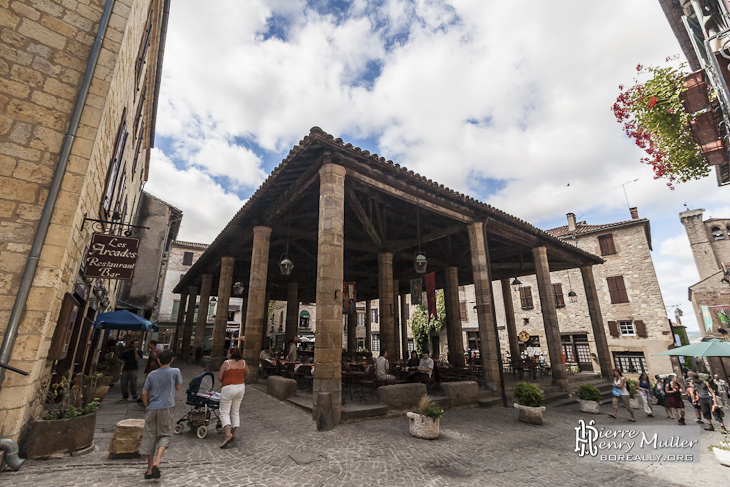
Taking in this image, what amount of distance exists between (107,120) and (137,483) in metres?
5.39

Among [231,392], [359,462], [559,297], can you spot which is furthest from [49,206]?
[559,297]

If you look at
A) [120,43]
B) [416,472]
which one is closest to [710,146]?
[416,472]

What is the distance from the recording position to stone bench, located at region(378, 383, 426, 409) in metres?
6.93

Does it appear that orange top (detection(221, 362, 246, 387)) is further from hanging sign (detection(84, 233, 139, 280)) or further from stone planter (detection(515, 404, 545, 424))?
stone planter (detection(515, 404, 545, 424))

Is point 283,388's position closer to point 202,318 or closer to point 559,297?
point 202,318

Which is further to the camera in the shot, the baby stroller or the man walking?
the man walking

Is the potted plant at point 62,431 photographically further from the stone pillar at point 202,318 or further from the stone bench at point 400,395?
the stone pillar at point 202,318

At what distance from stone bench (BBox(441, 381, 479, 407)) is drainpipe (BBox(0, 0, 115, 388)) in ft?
26.5

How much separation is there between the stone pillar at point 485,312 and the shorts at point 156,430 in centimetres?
816

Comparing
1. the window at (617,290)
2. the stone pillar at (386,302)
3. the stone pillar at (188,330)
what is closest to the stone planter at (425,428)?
the stone pillar at (386,302)

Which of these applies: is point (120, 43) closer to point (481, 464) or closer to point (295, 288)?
point (481, 464)

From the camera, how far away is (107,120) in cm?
535

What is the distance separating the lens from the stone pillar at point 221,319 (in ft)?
40.5

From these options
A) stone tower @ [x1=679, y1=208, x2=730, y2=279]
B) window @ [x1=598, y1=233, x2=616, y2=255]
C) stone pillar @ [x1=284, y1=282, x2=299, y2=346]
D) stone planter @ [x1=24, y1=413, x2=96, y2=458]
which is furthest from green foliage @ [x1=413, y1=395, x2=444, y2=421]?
stone tower @ [x1=679, y1=208, x2=730, y2=279]
